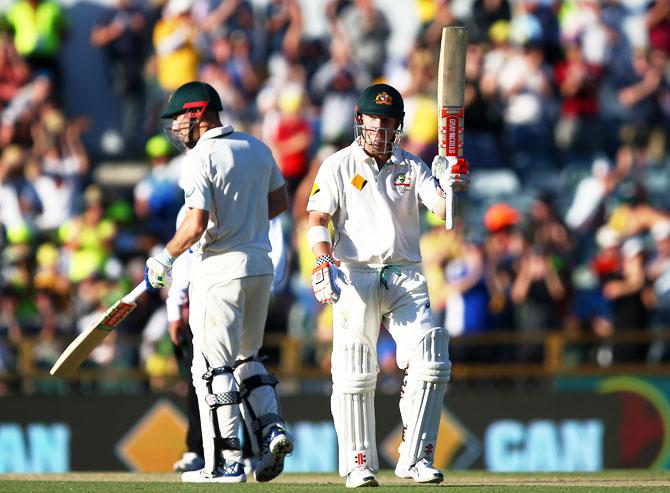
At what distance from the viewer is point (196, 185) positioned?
905 centimetres

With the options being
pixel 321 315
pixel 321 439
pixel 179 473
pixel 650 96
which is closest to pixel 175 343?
pixel 179 473

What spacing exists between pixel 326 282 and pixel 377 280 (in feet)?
1.55

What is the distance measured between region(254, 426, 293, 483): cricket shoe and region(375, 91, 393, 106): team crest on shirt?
2073 millimetres

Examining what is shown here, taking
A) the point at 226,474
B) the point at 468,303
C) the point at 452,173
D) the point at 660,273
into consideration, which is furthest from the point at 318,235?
the point at 660,273

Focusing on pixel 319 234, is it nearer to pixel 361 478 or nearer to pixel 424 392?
pixel 424 392

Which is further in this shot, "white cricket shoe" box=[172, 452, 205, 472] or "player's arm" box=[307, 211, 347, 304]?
"white cricket shoe" box=[172, 452, 205, 472]

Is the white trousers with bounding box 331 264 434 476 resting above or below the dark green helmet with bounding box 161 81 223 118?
below

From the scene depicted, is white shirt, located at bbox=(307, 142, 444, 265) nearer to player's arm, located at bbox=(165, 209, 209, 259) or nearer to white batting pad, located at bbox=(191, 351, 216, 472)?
player's arm, located at bbox=(165, 209, 209, 259)

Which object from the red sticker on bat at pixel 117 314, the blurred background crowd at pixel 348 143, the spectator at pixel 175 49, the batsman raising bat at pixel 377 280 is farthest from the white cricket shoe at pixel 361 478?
the spectator at pixel 175 49

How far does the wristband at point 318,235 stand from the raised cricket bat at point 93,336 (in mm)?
1384

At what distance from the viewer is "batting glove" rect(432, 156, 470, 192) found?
873 cm

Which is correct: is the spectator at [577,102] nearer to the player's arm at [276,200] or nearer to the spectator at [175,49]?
the spectator at [175,49]

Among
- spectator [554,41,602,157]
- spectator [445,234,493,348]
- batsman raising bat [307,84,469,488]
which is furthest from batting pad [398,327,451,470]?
spectator [554,41,602,157]

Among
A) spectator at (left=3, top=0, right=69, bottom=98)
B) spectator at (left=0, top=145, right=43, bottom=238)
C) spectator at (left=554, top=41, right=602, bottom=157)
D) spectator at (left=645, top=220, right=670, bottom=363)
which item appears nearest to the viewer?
spectator at (left=645, top=220, right=670, bottom=363)
